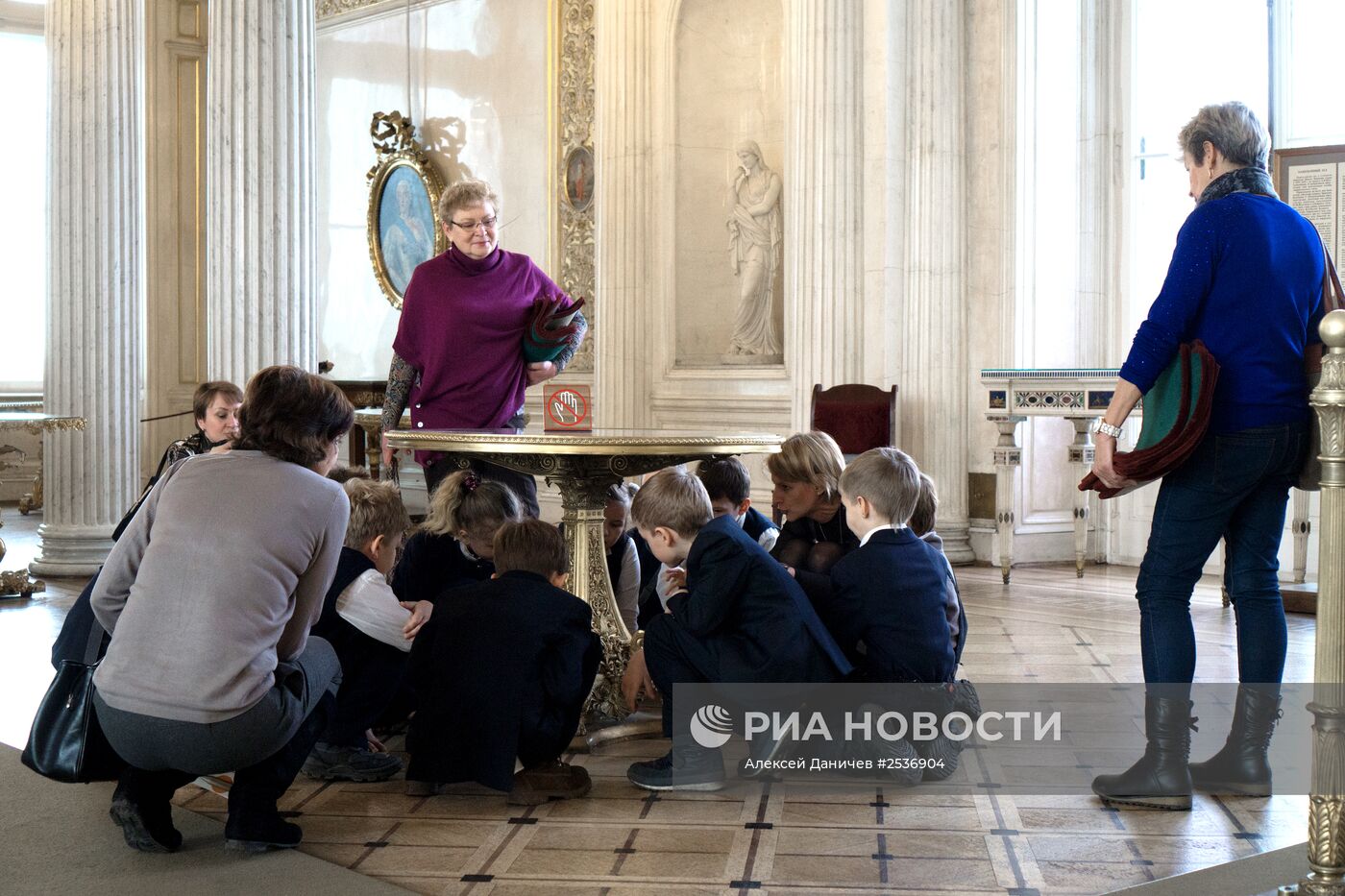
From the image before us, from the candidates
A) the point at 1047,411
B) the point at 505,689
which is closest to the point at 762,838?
the point at 505,689

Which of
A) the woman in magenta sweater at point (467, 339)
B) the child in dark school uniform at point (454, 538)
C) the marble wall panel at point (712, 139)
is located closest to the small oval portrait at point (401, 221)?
the marble wall panel at point (712, 139)

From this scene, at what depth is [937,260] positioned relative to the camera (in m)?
7.99

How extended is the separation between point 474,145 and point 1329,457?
365 inches

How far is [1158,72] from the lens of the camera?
8164mm

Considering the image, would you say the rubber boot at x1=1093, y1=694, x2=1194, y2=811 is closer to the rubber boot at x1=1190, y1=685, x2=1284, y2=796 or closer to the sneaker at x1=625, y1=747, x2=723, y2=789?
the rubber boot at x1=1190, y1=685, x2=1284, y2=796

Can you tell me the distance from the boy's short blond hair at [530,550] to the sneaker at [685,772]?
0.55 metres

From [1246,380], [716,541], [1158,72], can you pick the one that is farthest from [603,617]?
[1158,72]

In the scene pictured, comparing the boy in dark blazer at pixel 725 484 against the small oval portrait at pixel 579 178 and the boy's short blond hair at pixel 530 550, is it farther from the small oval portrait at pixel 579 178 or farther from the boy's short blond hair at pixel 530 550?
the small oval portrait at pixel 579 178

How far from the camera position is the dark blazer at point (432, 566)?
13.0 ft

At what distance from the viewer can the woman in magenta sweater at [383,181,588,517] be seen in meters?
4.26

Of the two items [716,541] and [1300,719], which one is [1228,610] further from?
[716,541]

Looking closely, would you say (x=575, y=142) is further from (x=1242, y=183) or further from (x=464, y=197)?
(x=1242, y=183)

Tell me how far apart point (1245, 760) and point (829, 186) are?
5.30 m

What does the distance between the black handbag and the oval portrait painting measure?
873cm
